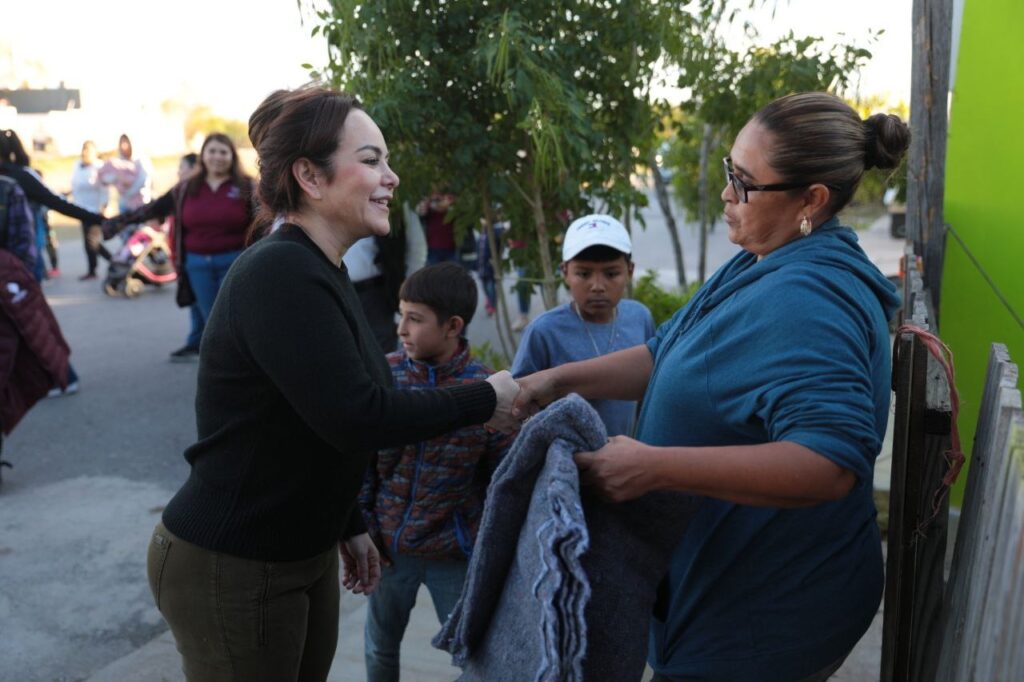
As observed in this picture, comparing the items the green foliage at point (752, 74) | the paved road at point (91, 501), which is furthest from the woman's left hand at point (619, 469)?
the green foliage at point (752, 74)

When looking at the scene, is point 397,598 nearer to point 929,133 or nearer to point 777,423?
point 777,423

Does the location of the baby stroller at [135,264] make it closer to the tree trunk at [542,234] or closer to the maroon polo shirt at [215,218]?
the maroon polo shirt at [215,218]

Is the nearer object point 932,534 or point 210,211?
point 932,534

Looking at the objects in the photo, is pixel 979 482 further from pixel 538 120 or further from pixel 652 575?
pixel 538 120

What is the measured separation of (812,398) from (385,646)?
1934 mm

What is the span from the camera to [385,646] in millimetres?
3094

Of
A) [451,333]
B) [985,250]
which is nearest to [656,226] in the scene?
[985,250]

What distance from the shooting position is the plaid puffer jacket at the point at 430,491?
291cm

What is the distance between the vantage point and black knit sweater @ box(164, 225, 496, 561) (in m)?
1.92

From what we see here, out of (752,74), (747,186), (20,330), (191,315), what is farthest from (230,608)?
(191,315)

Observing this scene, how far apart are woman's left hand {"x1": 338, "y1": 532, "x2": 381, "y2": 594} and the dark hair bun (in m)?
1.56

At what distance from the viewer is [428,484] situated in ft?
9.57

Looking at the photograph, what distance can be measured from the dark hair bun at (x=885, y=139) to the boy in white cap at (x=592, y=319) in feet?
5.40

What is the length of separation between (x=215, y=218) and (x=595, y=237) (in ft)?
16.6
